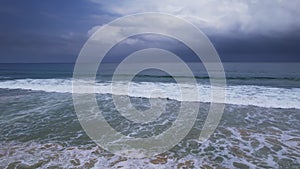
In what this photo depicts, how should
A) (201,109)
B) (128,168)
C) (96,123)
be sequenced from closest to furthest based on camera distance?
(128,168) < (96,123) < (201,109)

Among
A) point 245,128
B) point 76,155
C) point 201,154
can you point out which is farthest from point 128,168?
point 245,128

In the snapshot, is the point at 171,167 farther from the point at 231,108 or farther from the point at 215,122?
the point at 231,108

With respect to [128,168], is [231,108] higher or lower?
higher

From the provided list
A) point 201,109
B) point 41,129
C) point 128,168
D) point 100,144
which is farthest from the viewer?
point 201,109

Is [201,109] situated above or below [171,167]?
above

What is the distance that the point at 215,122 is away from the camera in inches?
320

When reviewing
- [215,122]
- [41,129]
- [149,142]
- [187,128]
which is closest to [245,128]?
[215,122]

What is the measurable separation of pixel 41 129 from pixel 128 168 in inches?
167

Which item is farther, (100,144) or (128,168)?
(100,144)

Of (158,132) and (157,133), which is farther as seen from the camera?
(158,132)

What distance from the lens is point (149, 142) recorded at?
6176 mm

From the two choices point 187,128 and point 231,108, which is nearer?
point 187,128

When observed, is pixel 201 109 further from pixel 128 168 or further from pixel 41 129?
pixel 41 129

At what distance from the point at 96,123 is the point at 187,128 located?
356 centimetres
